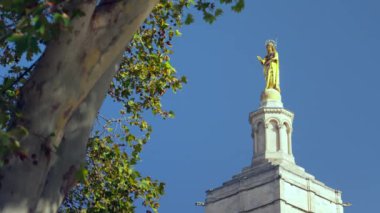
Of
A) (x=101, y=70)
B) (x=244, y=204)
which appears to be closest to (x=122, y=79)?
(x=101, y=70)

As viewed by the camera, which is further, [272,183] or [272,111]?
[272,111]

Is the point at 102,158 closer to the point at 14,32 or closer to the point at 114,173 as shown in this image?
the point at 114,173

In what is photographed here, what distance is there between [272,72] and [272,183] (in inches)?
320

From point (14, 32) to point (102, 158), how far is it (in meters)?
10.6

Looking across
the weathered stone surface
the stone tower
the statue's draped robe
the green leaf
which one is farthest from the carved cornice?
the green leaf

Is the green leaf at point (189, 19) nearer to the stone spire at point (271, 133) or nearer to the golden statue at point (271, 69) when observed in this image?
the stone spire at point (271, 133)

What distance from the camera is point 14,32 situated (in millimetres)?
8086

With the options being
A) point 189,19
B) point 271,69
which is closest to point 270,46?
point 271,69

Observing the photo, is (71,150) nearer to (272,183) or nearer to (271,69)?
(272,183)

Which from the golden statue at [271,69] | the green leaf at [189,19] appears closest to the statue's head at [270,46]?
the golden statue at [271,69]

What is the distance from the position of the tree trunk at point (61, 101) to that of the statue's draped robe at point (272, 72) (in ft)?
129

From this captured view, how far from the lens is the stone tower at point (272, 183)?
43031 millimetres

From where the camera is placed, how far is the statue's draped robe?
48.0 metres

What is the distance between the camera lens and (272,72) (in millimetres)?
48094
